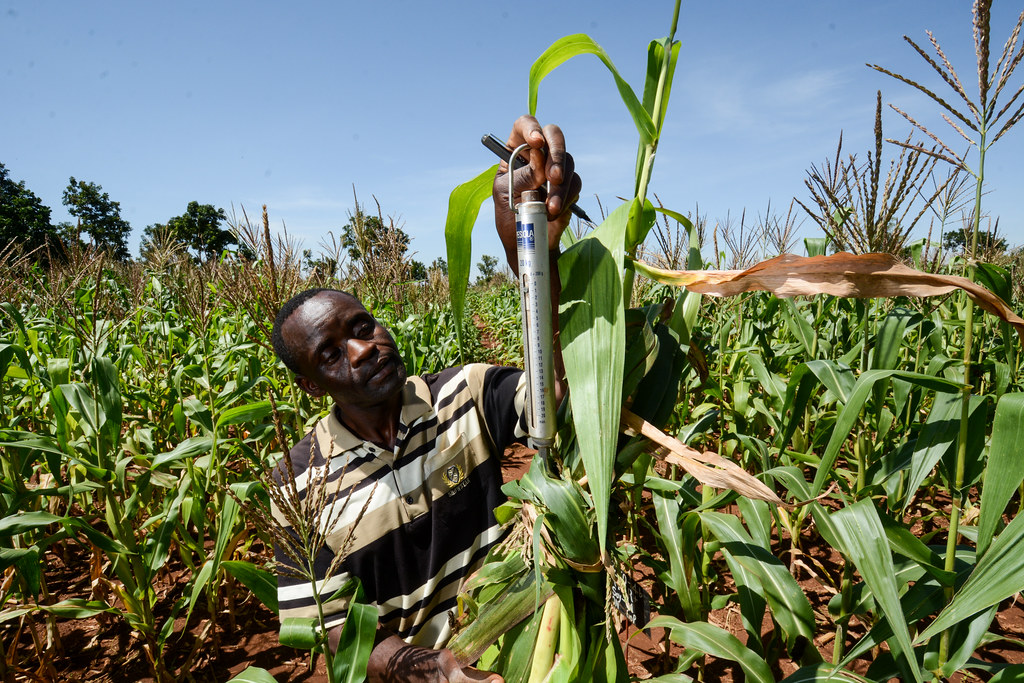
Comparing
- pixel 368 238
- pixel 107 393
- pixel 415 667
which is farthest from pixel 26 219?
pixel 415 667

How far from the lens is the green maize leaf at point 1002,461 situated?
90 cm

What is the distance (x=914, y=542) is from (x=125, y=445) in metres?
2.74

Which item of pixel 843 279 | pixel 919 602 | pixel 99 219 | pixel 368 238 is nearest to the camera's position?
pixel 843 279

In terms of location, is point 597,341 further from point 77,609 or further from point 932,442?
point 77,609

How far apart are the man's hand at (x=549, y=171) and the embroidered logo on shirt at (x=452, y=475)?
0.88 m

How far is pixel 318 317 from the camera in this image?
4.97 ft

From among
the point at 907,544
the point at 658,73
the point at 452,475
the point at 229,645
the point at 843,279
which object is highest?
the point at 658,73

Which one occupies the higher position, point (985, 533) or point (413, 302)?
point (413, 302)

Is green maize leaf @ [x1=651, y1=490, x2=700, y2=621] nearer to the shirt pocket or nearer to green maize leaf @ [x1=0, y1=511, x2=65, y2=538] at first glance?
the shirt pocket

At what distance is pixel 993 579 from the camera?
864 millimetres

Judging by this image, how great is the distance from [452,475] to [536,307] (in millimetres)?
933

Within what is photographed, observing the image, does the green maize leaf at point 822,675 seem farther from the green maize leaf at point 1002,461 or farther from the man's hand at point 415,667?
the man's hand at point 415,667

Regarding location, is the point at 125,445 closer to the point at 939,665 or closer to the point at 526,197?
the point at 526,197

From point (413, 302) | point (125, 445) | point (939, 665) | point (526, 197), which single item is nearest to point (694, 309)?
point (526, 197)
